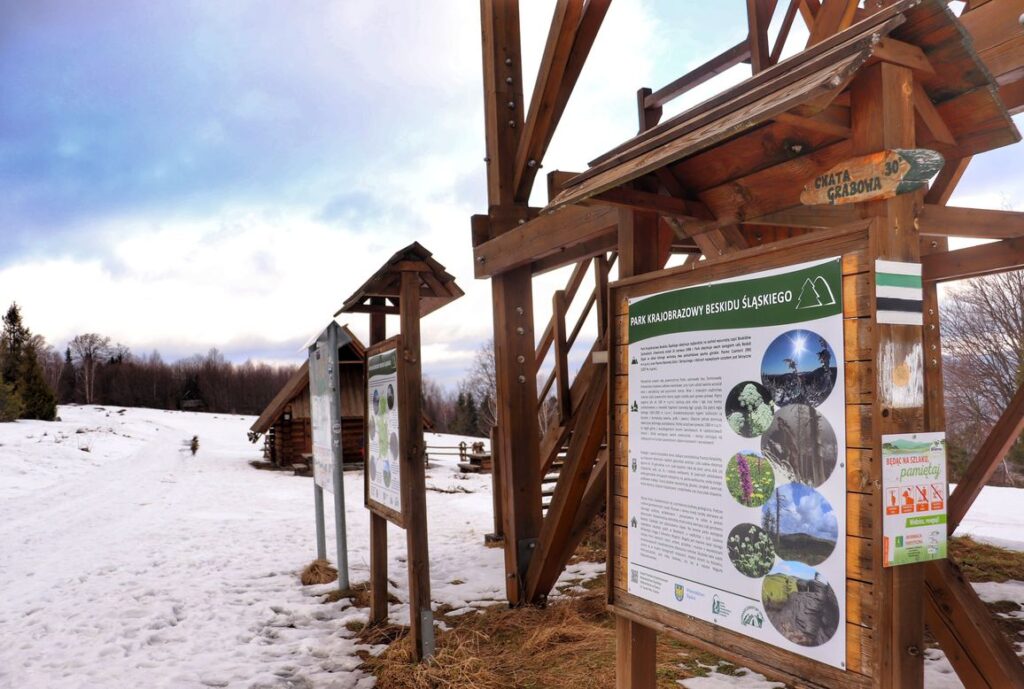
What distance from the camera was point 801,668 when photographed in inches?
90.0

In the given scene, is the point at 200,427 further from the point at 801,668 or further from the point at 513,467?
the point at 801,668

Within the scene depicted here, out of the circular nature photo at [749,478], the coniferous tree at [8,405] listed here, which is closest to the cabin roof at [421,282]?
the circular nature photo at [749,478]

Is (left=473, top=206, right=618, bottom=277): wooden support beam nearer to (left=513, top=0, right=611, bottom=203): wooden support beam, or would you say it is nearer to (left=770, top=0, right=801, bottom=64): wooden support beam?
(left=513, top=0, right=611, bottom=203): wooden support beam

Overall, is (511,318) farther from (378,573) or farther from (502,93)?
(378,573)

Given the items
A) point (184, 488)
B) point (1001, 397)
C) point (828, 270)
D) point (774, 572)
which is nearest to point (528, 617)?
point (774, 572)

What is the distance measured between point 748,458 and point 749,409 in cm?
17

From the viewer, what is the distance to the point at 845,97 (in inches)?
94.7

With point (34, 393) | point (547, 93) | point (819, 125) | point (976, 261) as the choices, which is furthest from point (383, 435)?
point (34, 393)

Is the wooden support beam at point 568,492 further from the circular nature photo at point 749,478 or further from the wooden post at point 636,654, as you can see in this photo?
the circular nature photo at point 749,478

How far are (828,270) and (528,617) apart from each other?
448cm

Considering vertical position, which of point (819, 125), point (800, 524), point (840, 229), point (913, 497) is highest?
point (819, 125)

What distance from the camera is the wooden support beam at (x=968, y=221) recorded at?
4742mm

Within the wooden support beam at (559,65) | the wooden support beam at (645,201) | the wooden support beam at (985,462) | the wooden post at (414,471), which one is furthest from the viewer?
the wooden support beam at (559,65)

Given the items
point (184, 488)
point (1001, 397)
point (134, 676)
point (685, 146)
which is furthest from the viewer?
point (1001, 397)
